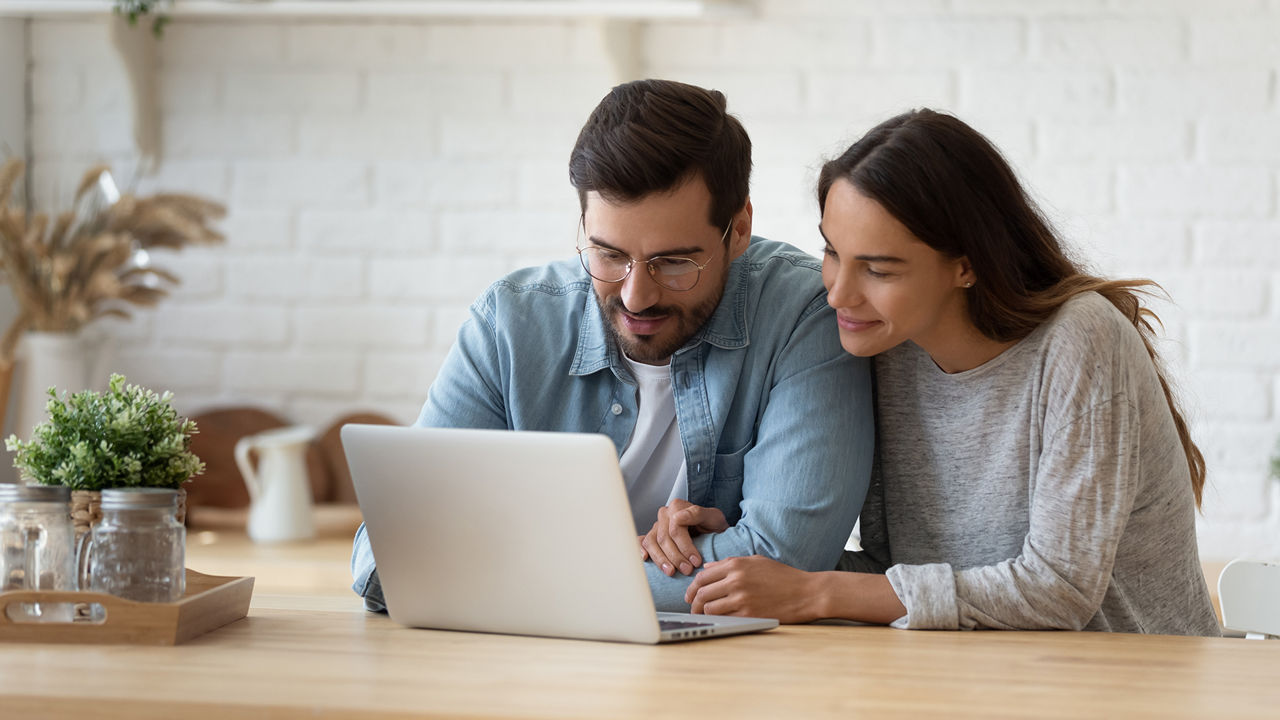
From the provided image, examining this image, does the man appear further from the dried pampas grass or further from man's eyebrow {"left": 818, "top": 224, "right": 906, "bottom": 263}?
the dried pampas grass

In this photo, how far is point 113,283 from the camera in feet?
7.27

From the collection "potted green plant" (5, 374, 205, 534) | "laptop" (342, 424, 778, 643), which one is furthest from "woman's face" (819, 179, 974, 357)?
"potted green plant" (5, 374, 205, 534)

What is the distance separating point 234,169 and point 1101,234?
158 centimetres

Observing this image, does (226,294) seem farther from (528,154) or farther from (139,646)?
(139,646)

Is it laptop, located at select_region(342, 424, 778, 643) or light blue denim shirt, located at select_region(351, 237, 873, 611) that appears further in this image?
light blue denim shirt, located at select_region(351, 237, 873, 611)

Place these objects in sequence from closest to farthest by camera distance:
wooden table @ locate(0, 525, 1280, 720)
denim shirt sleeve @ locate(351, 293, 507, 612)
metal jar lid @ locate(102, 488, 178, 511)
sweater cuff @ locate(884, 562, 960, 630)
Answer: wooden table @ locate(0, 525, 1280, 720) < metal jar lid @ locate(102, 488, 178, 511) < sweater cuff @ locate(884, 562, 960, 630) < denim shirt sleeve @ locate(351, 293, 507, 612)

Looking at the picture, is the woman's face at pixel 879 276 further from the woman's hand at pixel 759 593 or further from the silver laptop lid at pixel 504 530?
the silver laptop lid at pixel 504 530

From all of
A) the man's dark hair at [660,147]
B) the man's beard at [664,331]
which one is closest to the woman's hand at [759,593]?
the man's beard at [664,331]

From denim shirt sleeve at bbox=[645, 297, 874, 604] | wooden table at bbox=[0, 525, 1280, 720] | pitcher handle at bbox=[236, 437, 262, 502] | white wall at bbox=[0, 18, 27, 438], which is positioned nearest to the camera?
wooden table at bbox=[0, 525, 1280, 720]

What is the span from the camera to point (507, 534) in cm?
110

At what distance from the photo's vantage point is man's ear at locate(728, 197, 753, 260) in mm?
1467

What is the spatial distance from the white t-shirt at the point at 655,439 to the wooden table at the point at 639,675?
318mm

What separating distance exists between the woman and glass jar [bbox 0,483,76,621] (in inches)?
22.1

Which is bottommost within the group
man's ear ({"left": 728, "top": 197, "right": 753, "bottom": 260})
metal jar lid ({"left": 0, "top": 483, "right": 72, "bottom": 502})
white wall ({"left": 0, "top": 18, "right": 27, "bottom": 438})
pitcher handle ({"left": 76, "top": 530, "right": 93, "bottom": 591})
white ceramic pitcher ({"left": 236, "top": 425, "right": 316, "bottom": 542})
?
white ceramic pitcher ({"left": 236, "top": 425, "right": 316, "bottom": 542})
